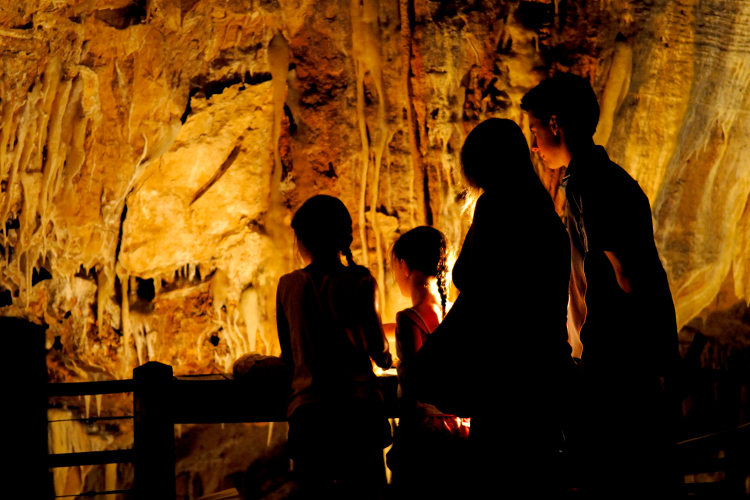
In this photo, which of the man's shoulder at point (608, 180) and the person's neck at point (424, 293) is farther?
the person's neck at point (424, 293)

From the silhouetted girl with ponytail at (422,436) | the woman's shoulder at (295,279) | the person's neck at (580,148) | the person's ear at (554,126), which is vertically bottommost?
the silhouetted girl with ponytail at (422,436)

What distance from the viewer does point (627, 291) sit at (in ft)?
5.66

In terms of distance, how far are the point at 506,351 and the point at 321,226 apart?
1.02 metres

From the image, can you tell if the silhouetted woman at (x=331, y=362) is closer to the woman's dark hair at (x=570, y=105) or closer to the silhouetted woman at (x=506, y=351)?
the silhouetted woman at (x=506, y=351)

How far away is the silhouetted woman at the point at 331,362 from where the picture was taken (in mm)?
2365

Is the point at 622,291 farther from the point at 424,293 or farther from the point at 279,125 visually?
the point at 279,125

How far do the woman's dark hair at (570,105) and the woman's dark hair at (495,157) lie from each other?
0.17m

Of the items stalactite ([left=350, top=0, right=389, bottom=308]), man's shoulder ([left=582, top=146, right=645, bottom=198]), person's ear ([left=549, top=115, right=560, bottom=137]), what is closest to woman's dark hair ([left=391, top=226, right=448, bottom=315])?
person's ear ([left=549, top=115, right=560, bottom=137])

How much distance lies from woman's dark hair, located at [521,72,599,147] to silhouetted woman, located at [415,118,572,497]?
37 cm

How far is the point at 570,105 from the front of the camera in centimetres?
194

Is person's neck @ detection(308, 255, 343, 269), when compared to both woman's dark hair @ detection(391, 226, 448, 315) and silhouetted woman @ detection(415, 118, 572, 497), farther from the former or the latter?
silhouetted woman @ detection(415, 118, 572, 497)

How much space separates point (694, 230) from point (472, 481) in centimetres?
381

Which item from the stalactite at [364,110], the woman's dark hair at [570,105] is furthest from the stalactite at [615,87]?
the woman's dark hair at [570,105]

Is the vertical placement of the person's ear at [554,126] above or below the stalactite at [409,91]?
below
